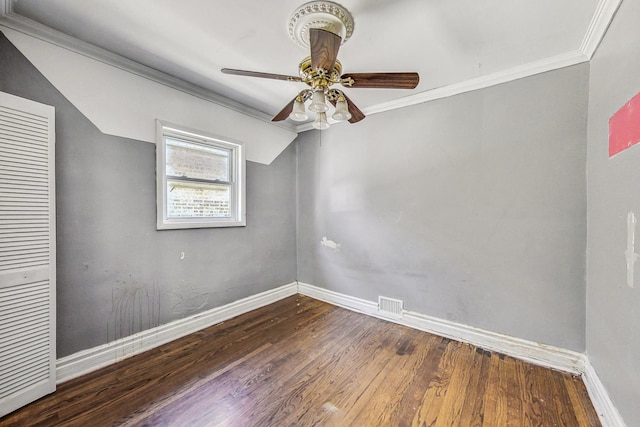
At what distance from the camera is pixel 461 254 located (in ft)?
7.65

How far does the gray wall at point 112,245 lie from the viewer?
1.76 m

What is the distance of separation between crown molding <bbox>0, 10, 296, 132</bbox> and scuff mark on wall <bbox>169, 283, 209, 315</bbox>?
6.27 ft

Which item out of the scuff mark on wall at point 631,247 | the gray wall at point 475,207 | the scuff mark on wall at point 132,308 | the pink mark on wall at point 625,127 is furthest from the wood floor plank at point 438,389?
the scuff mark on wall at point 132,308

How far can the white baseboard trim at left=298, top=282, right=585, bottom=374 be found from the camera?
189 centimetres

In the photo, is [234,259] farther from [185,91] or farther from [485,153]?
[485,153]

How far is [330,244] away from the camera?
10.7 ft

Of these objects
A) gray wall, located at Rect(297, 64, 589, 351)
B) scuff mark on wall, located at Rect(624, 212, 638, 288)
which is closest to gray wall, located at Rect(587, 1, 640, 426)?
scuff mark on wall, located at Rect(624, 212, 638, 288)

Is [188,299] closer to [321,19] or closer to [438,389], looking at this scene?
[438,389]

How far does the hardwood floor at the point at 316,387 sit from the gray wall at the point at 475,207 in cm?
48

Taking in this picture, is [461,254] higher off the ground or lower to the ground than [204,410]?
higher

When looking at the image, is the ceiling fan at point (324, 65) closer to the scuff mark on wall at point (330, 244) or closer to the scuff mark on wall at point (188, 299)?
the scuff mark on wall at point (330, 244)

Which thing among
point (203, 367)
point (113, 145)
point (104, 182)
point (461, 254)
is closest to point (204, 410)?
point (203, 367)

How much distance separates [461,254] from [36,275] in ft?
10.6

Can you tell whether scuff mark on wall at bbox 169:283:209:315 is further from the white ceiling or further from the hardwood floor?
the white ceiling
